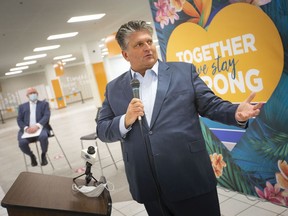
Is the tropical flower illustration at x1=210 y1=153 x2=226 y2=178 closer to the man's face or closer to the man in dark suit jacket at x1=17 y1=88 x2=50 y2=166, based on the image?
the man's face

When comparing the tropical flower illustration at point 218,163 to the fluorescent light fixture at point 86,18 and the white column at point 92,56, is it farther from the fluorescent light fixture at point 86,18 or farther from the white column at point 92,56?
the white column at point 92,56

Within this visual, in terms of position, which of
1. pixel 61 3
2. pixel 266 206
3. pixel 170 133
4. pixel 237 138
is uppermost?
pixel 61 3

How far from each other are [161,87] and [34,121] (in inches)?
178

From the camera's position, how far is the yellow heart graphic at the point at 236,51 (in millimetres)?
2377

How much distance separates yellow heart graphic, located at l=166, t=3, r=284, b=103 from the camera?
2.38 m

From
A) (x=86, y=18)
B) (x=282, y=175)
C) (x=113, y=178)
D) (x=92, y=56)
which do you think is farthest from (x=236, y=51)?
(x=92, y=56)

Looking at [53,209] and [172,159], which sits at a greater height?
A: [172,159]

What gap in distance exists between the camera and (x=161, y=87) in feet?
4.67

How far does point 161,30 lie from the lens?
329 centimetres

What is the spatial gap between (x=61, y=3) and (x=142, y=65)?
5785 mm

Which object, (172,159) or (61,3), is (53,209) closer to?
(172,159)

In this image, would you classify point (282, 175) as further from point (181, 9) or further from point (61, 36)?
point (61, 36)

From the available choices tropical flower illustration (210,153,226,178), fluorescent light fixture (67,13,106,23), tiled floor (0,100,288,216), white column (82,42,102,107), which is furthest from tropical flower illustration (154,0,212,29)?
white column (82,42,102,107)

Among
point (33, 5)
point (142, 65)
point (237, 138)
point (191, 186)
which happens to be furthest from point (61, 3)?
point (191, 186)
